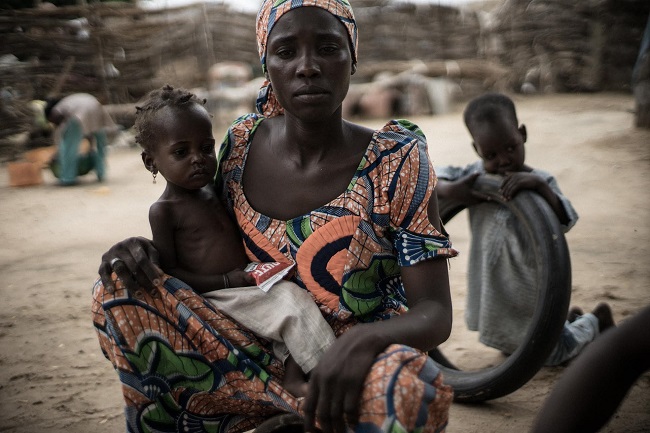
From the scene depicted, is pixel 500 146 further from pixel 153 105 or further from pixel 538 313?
pixel 153 105

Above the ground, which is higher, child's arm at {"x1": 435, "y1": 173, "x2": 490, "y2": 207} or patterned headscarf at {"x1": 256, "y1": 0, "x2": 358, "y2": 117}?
patterned headscarf at {"x1": 256, "y1": 0, "x2": 358, "y2": 117}

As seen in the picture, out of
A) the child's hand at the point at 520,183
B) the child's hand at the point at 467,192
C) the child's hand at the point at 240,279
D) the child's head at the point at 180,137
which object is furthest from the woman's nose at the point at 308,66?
the child's hand at the point at 467,192

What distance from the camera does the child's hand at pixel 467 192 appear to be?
3.19 metres

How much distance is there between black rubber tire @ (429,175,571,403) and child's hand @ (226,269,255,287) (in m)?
1.25

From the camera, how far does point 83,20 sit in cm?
1308

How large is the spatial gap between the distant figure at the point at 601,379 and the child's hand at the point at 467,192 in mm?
2028

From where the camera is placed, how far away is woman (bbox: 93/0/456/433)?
1.92 metres

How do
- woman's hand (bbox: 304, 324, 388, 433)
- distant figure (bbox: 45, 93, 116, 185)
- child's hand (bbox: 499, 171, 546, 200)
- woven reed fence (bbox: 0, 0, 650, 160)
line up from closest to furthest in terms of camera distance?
woman's hand (bbox: 304, 324, 388, 433) → child's hand (bbox: 499, 171, 546, 200) → distant figure (bbox: 45, 93, 116, 185) → woven reed fence (bbox: 0, 0, 650, 160)

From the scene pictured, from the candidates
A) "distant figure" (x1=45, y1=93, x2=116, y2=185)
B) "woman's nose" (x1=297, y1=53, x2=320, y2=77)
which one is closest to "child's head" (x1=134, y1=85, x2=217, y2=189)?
"woman's nose" (x1=297, y1=53, x2=320, y2=77)

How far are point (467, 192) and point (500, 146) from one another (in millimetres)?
273

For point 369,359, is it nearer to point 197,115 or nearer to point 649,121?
point 197,115

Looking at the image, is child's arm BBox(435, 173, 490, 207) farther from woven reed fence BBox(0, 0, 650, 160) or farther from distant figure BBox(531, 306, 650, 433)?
woven reed fence BBox(0, 0, 650, 160)

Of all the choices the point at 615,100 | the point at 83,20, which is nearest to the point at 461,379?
the point at 615,100

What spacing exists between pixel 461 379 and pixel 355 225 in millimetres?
1305
